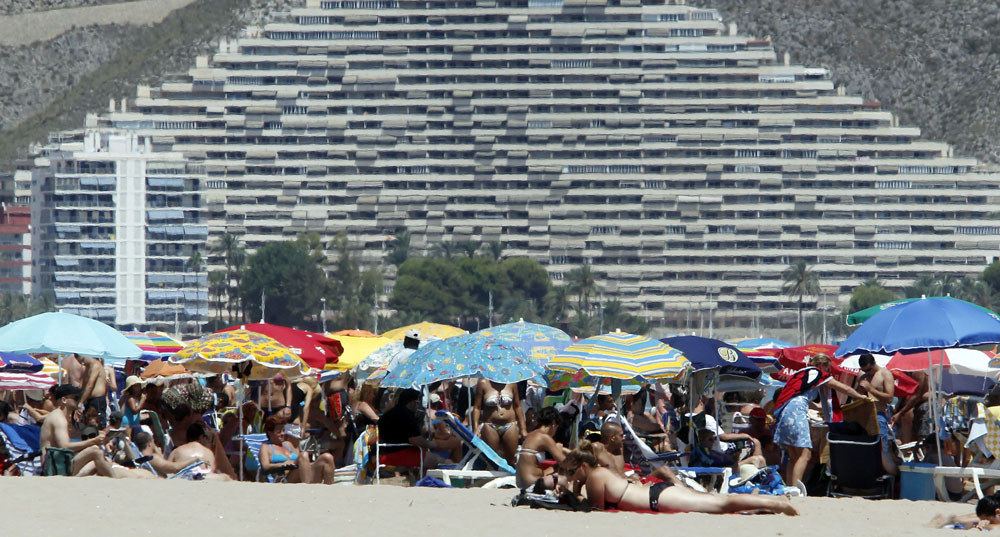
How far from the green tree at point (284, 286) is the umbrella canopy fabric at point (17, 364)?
324 feet

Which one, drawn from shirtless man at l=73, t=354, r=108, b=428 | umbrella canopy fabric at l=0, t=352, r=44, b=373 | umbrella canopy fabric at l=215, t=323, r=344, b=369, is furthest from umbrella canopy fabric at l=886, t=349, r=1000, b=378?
umbrella canopy fabric at l=0, t=352, r=44, b=373

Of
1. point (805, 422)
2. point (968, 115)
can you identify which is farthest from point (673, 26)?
point (805, 422)

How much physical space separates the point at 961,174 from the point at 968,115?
114 feet

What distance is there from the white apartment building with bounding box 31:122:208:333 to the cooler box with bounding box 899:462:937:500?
11271cm

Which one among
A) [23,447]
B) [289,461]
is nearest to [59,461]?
[23,447]

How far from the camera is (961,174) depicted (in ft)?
431

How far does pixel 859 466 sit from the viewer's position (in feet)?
49.6

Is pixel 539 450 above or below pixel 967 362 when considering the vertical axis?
below

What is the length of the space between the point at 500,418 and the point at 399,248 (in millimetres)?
113404

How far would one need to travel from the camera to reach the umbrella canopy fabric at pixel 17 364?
72.9ft

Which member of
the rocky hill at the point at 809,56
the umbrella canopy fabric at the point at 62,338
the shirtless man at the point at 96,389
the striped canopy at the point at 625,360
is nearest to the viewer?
the striped canopy at the point at 625,360

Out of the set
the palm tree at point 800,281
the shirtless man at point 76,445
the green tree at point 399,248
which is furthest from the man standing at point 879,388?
the green tree at point 399,248

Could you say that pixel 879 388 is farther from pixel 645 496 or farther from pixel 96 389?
pixel 96 389

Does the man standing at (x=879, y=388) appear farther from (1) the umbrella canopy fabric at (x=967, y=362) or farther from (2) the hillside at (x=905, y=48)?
(2) the hillside at (x=905, y=48)
